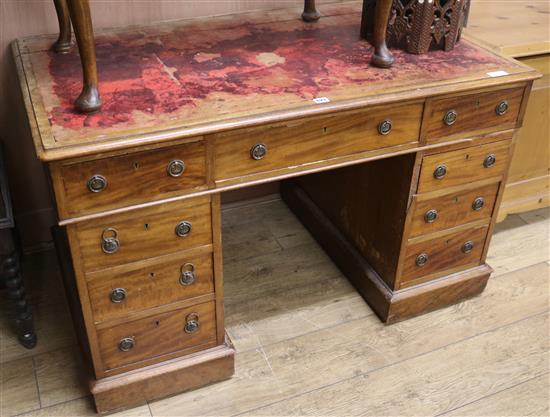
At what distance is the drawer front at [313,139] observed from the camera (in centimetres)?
141

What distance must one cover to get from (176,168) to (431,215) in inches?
32.0

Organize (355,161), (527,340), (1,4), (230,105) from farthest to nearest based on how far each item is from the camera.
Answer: (527,340)
(1,4)
(355,161)
(230,105)

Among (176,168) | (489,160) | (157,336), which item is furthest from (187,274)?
(489,160)

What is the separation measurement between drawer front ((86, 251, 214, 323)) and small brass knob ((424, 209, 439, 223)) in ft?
2.16

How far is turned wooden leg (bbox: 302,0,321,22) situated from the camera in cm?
190

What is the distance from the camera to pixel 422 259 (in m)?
1.90

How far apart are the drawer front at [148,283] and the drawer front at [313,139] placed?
252 mm

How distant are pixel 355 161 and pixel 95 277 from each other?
69 cm

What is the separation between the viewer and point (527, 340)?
1941mm

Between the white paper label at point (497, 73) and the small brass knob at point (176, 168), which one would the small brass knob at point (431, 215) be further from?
the small brass knob at point (176, 168)

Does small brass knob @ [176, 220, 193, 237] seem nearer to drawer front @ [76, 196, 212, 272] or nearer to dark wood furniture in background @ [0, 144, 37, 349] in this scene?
drawer front @ [76, 196, 212, 272]

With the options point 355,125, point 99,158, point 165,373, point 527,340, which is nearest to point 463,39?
point 355,125

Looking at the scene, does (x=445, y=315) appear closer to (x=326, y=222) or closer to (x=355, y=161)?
(x=326, y=222)

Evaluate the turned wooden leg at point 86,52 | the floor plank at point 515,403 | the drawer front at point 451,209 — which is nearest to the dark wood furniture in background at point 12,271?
the turned wooden leg at point 86,52
